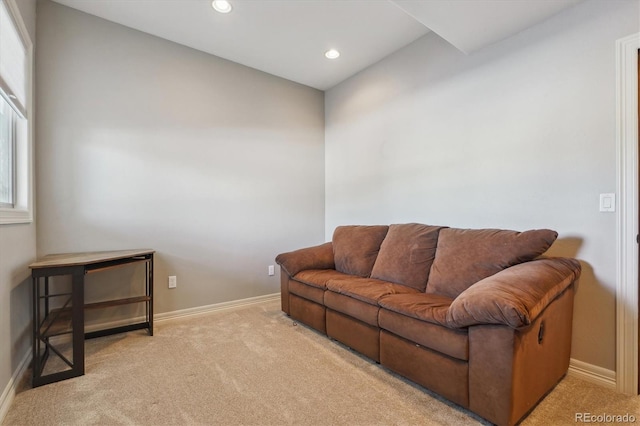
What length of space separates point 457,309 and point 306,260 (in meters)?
1.67

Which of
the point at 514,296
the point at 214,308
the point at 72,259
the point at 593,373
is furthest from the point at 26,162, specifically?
the point at 593,373

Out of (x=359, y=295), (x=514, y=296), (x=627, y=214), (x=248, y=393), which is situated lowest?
(x=248, y=393)

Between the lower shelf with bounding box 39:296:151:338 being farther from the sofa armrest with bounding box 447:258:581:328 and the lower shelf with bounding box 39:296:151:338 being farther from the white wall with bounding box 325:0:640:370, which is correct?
the white wall with bounding box 325:0:640:370

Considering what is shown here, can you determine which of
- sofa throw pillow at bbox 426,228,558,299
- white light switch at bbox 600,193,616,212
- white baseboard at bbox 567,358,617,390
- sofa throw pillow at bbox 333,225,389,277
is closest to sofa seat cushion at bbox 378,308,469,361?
sofa throw pillow at bbox 426,228,558,299

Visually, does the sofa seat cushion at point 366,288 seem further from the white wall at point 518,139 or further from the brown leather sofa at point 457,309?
the white wall at point 518,139

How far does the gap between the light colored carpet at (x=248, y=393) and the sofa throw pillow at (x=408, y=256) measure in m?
0.69

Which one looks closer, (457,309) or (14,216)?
(457,309)

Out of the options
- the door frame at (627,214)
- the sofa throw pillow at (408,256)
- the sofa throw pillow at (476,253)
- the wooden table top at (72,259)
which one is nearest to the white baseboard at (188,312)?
the wooden table top at (72,259)

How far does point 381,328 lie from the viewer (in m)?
1.97

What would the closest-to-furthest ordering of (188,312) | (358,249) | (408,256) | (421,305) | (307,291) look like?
1. (421,305)
2. (408,256)
3. (307,291)
4. (358,249)
5. (188,312)

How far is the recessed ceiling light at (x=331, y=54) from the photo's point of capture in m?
3.11

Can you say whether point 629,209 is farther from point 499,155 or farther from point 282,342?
point 282,342

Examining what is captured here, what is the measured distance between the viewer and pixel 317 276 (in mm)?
2664

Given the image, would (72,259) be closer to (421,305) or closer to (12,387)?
(12,387)
